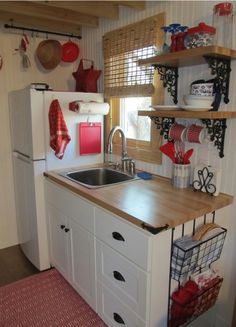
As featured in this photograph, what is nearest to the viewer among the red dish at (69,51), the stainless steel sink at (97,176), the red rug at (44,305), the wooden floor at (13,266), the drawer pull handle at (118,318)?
the drawer pull handle at (118,318)

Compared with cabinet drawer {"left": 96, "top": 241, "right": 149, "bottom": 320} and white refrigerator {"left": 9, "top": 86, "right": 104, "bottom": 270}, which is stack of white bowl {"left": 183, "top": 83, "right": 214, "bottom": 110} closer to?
cabinet drawer {"left": 96, "top": 241, "right": 149, "bottom": 320}

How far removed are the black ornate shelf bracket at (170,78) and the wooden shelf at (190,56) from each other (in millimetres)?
44

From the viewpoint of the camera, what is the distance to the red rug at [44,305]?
1763 mm

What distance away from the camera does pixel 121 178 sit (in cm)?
209

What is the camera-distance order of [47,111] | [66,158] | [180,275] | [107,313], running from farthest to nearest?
[66,158] → [47,111] → [107,313] → [180,275]

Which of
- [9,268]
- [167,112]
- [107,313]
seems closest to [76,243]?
[107,313]

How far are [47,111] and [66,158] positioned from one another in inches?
16.2

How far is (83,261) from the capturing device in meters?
1.79

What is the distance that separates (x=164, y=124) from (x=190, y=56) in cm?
54

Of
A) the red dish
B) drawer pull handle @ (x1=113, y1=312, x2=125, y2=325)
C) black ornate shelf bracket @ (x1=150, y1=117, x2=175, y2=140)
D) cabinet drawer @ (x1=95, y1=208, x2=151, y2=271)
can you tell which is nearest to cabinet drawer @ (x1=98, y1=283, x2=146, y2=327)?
drawer pull handle @ (x1=113, y1=312, x2=125, y2=325)

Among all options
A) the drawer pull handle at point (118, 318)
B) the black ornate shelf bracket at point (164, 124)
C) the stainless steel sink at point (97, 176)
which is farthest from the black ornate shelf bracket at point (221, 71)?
the drawer pull handle at point (118, 318)

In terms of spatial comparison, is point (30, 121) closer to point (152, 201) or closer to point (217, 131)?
point (152, 201)

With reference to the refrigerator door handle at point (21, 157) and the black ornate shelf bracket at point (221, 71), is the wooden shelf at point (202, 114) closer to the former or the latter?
the black ornate shelf bracket at point (221, 71)

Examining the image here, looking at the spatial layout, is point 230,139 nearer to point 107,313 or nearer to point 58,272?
point 107,313
